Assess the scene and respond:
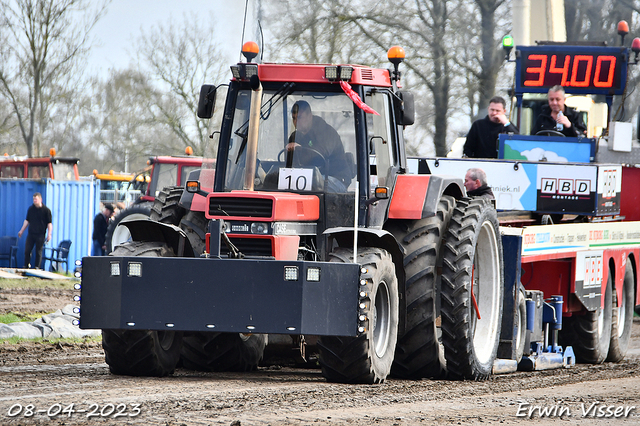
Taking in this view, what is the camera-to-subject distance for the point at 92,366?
820 centimetres

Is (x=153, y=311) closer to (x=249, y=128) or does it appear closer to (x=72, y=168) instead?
(x=249, y=128)

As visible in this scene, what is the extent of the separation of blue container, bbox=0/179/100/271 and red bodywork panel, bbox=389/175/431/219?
1604 centimetres

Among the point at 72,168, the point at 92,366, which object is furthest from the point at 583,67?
the point at 72,168

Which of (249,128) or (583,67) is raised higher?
(583,67)

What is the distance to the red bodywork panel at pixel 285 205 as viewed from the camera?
6914 millimetres

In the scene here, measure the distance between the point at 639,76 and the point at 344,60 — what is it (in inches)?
467

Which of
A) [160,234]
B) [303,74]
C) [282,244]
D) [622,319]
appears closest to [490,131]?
[622,319]

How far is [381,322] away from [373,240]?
0.62 meters

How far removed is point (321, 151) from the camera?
742 centimetres

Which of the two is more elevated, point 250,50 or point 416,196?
point 250,50

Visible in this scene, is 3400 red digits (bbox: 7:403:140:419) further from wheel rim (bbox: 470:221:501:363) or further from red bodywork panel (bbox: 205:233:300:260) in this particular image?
wheel rim (bbox: 470:221:501:363)

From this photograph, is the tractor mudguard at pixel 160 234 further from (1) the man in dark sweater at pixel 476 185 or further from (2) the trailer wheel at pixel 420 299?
(1) the man in dark sweater at pixel 476 185

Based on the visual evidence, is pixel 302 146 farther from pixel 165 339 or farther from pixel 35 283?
pixel 35 283

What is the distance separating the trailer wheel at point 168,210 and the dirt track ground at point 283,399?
50.8 inches
